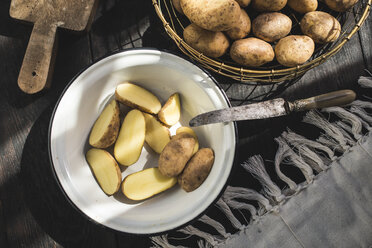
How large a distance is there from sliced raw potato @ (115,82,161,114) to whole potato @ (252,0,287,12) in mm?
308

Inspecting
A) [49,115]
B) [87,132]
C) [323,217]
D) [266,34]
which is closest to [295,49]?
[266,34]

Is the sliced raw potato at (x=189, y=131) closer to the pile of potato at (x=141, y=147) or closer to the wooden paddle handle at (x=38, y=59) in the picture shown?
the pile of potato at (x=141, y=147)

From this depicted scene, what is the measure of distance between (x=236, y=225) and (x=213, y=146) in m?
0.20

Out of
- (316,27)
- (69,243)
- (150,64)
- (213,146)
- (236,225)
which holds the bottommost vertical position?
(69,243)

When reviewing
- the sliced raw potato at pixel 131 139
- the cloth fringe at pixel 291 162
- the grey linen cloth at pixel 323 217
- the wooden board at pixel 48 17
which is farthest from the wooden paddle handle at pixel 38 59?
the grey linen cloth at pixel 323 217

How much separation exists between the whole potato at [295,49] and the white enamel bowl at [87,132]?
161 millimetres

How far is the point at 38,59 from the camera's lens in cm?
70

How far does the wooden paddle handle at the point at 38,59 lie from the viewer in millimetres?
694

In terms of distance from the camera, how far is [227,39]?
66cm

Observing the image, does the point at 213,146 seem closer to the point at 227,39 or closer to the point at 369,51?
the point at 227,39

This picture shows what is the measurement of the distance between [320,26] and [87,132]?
569 mm

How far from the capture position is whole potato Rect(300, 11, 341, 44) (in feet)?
2.08

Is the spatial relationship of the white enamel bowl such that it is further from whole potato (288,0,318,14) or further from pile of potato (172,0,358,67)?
whole potato (288,0,318,14)

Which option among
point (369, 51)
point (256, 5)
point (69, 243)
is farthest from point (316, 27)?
point (69, 243)
